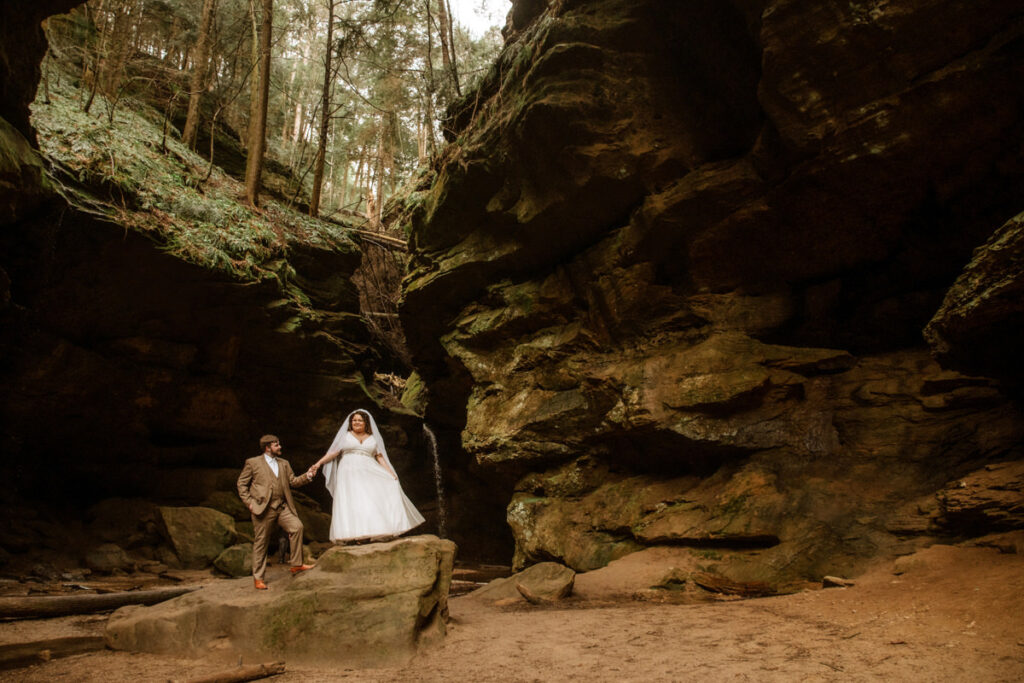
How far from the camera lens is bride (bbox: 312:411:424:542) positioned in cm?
589

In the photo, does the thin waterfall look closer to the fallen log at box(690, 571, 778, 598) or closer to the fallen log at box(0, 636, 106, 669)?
the fallen log at box(690, 571, 778, 598)

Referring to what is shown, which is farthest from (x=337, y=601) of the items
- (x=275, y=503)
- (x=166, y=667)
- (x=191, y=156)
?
(x=191, y=156)

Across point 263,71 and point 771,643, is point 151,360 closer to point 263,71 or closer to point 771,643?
point 263,71

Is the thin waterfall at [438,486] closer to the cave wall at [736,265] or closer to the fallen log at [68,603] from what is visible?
the cave wall at [736,265]

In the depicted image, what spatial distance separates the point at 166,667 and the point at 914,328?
32.5 feet

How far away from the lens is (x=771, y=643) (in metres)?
3.92

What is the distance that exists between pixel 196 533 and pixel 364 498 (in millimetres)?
7068

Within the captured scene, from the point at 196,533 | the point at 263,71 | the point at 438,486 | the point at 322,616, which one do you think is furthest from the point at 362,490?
the point at 263,71

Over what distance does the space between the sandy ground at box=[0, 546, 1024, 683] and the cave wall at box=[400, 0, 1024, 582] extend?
3.36ft

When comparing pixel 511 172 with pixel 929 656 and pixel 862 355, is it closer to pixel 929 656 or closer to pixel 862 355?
pixel 862 355

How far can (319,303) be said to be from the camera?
48.5 feet

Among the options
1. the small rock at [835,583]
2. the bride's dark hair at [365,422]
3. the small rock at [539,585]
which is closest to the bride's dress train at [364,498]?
the bride's dark hair at [365,422]

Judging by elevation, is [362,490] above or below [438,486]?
above

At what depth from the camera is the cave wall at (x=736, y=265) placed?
6020 mm
